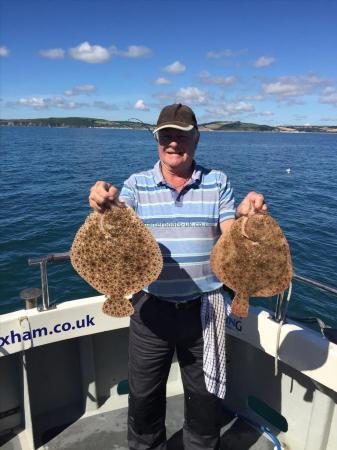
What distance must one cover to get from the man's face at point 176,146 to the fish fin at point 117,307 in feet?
3.73

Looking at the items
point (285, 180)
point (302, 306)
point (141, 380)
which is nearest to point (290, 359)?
point (141, 380)

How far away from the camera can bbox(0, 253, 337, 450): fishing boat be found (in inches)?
150

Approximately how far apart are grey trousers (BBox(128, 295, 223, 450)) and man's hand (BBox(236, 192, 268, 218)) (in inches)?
36.5

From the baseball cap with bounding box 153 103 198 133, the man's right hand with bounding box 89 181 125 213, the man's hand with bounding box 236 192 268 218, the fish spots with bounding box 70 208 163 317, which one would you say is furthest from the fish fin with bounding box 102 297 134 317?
the baseball cap with bounding box 153 103 198 133

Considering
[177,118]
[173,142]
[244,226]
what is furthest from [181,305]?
[177,118]

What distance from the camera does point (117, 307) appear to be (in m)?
2.74

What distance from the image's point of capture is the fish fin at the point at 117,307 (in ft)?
8.96

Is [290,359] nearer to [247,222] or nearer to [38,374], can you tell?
[247,222]

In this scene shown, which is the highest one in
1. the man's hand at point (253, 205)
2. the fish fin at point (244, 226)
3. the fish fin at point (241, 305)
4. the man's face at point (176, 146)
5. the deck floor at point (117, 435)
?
the man's face at point (176, 146)

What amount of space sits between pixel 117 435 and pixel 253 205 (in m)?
3.38

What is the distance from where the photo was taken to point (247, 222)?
2.78m

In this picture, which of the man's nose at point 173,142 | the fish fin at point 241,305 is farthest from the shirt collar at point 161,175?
the fish fin at point 241,305

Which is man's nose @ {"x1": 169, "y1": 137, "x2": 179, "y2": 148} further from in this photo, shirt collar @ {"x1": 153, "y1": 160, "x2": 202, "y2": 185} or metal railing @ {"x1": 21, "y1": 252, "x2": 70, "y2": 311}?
metal railing @ {"x1": 21, "y1": 252, "x2": 70, "y2": 311}

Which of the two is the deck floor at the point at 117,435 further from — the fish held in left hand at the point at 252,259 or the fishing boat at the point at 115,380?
the fish held in left hand at the point at 252,259
